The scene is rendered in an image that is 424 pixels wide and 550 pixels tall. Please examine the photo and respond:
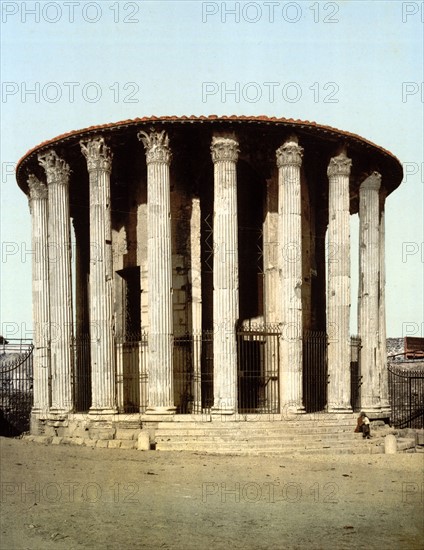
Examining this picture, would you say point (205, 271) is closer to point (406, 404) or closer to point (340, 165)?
point (340, 165)

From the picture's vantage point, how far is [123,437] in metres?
21.0

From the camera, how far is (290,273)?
879 inches

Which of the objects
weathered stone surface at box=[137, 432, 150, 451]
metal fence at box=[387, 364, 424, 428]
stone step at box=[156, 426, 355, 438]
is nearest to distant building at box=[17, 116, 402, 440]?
stone step at box=[156, 426, 355, 438]

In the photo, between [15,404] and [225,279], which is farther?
[15,404]

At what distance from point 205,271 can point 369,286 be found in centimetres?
496

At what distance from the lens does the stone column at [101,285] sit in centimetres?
2216

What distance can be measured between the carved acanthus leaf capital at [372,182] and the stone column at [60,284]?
8.88m

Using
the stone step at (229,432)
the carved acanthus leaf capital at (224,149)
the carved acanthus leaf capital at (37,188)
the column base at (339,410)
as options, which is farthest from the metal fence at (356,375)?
the carved acanthus leaf capital at (37,188)

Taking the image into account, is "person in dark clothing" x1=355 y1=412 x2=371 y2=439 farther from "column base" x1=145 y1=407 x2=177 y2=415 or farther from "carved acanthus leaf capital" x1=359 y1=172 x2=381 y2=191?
"carved acanthus leaf capital" x1=359 y1=172 x2=381 y2=191

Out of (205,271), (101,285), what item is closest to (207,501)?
(101,285)

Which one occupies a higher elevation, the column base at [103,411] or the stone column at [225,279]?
the stone column at [225,279]

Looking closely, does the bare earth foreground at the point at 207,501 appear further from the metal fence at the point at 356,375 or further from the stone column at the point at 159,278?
the metal fence at the point at 356,375

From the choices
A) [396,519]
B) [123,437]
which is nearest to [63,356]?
[123,437]

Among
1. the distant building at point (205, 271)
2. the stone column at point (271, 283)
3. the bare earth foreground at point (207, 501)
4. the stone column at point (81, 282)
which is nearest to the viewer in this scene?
the bare earth foreground at point (207, 501)
